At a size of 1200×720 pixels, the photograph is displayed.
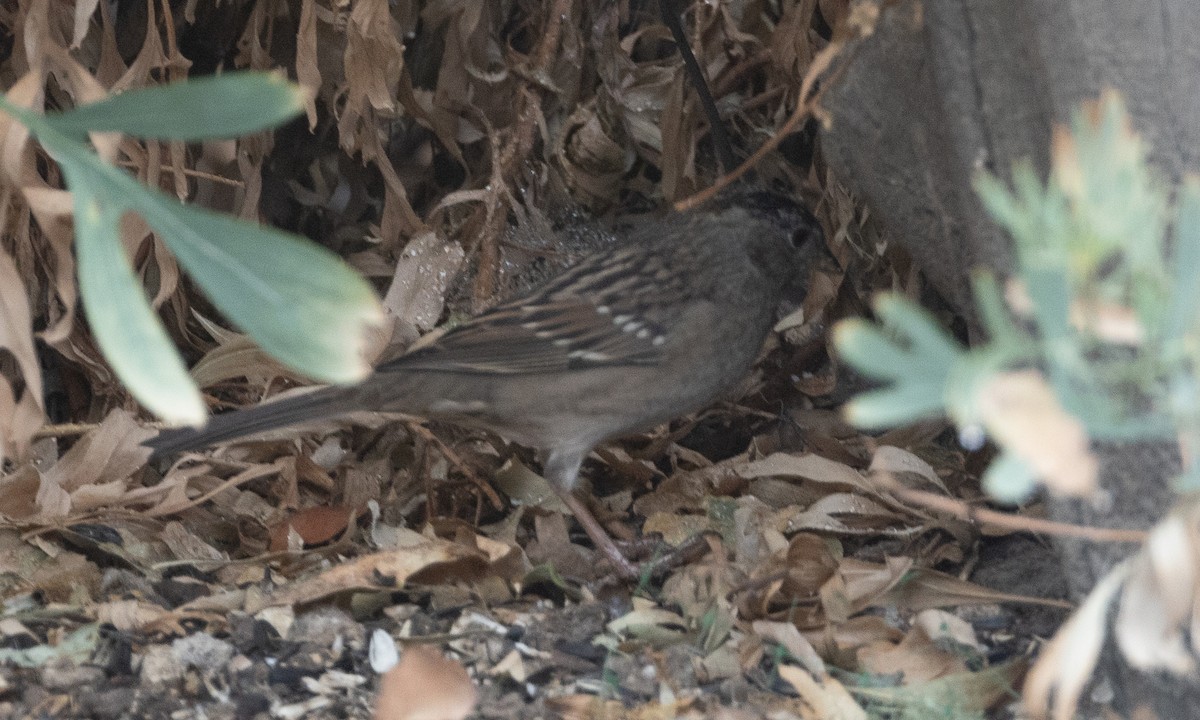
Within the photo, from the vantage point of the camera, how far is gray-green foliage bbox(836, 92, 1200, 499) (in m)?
1.28

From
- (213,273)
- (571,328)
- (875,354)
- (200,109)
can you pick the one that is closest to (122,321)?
(213,273)

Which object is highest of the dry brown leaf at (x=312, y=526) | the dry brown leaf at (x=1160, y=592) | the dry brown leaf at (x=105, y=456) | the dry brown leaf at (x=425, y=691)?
the dry brown leaf at (x=1160, y=592)

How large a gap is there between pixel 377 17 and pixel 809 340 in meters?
1.48

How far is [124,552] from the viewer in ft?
10.1

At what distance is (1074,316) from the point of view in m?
1.34

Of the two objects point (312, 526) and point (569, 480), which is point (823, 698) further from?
point (312, 526)

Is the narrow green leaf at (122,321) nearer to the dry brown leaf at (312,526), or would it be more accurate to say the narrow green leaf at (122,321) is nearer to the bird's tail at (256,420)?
the bird's tail at (256,420)

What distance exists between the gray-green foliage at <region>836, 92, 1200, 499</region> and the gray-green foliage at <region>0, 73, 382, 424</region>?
531 millimetres

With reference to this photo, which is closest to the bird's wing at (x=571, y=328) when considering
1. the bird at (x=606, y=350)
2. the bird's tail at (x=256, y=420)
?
the bird at (x=606, y=350)

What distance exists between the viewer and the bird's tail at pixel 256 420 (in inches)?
116

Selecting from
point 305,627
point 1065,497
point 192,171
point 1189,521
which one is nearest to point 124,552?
point 305,627

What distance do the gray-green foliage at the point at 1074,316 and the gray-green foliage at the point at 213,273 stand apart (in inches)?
20.9

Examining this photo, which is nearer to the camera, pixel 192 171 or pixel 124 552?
pixel 124 552

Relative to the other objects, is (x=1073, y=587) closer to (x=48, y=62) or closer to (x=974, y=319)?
(x=974, y=319)
